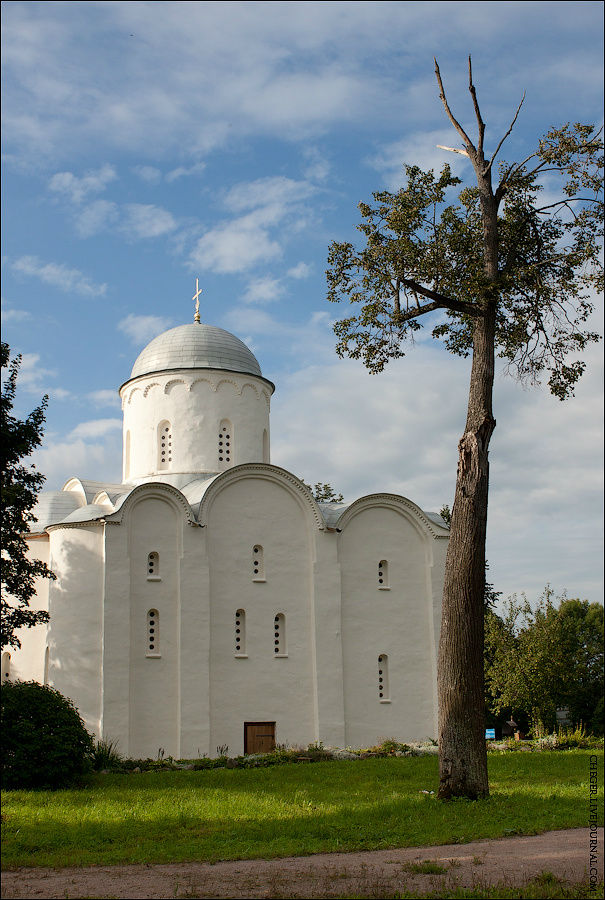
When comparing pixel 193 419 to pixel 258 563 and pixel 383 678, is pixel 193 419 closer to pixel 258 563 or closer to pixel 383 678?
pixel 258 563

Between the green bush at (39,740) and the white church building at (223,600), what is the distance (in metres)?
5.33

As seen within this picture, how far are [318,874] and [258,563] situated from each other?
14638mm

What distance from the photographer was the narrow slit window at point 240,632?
857 inches

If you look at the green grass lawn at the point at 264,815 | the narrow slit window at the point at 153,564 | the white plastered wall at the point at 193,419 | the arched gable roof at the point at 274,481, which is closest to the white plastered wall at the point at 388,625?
the arched gable roof at the point at 274,481

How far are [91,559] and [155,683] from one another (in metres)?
3.26

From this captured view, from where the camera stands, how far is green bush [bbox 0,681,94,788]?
1371 centimetres

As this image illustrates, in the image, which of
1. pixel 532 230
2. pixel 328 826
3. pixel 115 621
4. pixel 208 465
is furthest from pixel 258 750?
pixel 532 230

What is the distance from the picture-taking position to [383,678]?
75.6 ft

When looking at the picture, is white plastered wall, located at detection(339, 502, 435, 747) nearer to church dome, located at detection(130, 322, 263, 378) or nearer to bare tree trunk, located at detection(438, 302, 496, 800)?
church dome, located at detection(130, 322, 263, 378)

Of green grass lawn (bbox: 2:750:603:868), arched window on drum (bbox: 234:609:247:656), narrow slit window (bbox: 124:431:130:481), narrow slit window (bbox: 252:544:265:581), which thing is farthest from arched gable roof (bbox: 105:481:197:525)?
green grass lawn (bbox: 2:750:603:868)

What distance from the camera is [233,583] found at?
2203 centimetres

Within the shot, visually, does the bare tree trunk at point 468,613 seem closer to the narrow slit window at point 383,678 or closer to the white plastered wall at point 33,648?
the narrow slit window at point 383,678

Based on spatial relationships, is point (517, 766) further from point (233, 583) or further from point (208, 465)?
point (208, 465)

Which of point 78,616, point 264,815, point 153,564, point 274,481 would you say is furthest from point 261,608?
point 264,815
